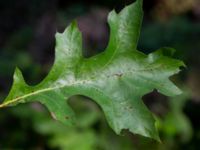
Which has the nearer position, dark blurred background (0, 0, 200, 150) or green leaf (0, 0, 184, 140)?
green leaf (0, 0, 184, 140)

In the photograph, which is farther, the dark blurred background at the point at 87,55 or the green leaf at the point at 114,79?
the dark blurred background at the point at 87,55

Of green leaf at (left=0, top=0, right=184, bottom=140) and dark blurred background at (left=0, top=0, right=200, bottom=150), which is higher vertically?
green leaf at (left=0, top=0, right=184, bottom=140)

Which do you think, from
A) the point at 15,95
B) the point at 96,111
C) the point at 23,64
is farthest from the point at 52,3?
the point at 15,95

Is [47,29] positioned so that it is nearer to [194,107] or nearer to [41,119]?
[194,107]

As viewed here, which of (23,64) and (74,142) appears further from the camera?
(23,64)
